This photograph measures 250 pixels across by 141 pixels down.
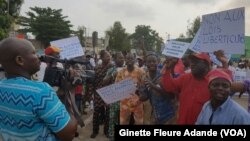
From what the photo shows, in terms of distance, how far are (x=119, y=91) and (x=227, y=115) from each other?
Result: 3075 mm

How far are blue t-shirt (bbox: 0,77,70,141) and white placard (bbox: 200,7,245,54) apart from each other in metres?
2.90

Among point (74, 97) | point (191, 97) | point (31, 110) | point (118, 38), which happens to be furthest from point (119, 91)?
point (118, 38)

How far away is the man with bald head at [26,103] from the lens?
2.25m

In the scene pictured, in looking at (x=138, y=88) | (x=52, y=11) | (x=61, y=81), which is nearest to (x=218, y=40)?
(x=138, y=88)

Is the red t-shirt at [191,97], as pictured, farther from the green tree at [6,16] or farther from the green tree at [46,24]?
the green tree at [46,24]

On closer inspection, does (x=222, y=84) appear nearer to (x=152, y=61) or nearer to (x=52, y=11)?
(x=152, y=61)

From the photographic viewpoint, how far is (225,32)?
4.94 meters

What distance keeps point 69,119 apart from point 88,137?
5.88 meters

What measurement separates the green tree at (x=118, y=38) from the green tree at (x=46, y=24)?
9.26 m

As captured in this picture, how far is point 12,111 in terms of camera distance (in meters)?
2.31

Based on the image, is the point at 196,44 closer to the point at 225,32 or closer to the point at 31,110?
the point at 225,32

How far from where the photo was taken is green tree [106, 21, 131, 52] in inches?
Result: 2507


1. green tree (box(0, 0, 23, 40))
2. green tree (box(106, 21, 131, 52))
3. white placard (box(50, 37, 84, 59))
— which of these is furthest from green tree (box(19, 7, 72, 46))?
white placard (box(50, 37, 84, 59))

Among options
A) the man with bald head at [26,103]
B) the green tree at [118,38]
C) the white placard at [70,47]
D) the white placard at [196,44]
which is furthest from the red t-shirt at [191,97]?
the green tree at [118,38]
